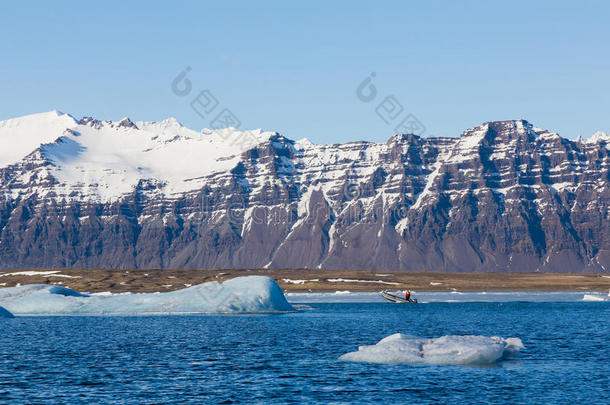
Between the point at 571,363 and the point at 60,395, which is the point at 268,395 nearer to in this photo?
Result: the point at 60,395

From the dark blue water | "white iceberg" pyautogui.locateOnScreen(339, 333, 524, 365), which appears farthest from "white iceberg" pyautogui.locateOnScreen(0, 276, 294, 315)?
"white iceberg" pyautogui.locateOnScreen(339, 333, 524, 365)

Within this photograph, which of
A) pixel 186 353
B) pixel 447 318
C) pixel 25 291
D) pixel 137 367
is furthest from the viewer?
pixel 25 291

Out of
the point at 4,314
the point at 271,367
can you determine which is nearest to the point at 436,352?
the point at 271,367

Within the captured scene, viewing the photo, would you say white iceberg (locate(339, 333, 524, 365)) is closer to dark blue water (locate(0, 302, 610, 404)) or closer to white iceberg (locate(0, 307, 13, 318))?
dark blue water (locate(0, 302, 610, 404))

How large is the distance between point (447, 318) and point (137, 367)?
67.3m

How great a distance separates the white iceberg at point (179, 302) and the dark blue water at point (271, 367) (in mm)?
12626

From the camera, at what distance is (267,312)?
395 ft

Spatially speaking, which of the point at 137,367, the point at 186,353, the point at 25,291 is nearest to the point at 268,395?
the point at 137,367

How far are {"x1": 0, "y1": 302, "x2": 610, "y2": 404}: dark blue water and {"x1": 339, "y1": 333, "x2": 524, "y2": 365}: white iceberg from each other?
70 cm

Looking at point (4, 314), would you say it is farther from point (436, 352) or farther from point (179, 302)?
point (436, 352)

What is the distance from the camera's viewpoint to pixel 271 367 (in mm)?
59125

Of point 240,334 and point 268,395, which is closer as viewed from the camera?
point 268,395

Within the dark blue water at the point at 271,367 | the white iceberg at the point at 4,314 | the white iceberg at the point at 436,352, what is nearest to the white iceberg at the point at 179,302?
the white iceberg at the point at 4,314

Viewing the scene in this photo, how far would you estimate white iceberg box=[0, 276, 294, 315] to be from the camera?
113562 millimetres
